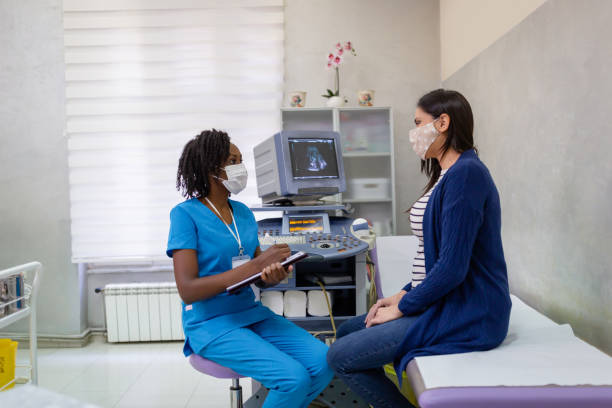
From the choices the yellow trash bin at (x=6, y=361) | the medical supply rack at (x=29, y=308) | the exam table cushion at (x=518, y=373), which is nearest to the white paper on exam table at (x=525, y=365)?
the exam table cushion at (x=518, y=373)

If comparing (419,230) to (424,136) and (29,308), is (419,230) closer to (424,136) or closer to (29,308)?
(424,136)

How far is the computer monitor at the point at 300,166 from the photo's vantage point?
7.71 ft

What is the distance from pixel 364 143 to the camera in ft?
11.3

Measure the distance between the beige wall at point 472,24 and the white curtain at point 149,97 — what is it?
4.01ft

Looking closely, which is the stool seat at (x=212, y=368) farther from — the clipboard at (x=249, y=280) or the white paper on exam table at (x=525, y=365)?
the white paper on exam table at (x=525, y=365)

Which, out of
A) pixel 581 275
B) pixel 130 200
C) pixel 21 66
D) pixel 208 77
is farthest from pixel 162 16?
pixel 581 275

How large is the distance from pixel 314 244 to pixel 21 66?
294 centimetres

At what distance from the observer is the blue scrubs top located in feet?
5.22

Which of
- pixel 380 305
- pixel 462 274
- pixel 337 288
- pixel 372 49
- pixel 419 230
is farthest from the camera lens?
pixel 372 49

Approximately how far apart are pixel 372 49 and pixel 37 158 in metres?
2.73

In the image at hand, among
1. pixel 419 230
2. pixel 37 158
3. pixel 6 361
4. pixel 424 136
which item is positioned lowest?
pixel 6 361

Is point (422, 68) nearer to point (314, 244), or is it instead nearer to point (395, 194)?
point (395, 194)

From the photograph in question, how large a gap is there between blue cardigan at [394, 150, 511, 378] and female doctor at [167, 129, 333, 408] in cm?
37

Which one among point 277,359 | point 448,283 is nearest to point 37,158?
point 277,359
